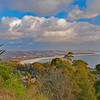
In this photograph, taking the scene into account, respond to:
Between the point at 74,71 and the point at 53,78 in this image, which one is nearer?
the point at 53,78

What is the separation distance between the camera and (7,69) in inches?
298

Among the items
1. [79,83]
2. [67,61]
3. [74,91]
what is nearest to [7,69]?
[74,91]

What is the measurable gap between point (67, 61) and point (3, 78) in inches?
564

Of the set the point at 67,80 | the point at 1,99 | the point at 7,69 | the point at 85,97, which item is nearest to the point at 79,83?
the point at 85,97

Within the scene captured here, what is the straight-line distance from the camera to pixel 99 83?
18.9 metres

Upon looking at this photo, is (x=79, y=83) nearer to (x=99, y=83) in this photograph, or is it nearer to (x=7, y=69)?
(x=99, y=83)

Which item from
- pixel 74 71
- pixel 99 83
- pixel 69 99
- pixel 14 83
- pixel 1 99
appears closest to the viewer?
pixel 1 99

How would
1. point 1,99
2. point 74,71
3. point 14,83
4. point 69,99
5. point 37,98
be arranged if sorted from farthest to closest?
point 74,71 → point 69,99 → point 14,83 → point 37,98 → point 1,99

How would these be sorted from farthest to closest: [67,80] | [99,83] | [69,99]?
[99,83] → [67,80] → [69,99]

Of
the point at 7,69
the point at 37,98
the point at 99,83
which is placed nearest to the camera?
the point at 37,98

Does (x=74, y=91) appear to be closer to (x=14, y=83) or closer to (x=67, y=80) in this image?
(x=67, y=80)

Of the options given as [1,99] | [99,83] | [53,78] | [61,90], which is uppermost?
[1,99]

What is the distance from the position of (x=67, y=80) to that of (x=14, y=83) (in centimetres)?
592

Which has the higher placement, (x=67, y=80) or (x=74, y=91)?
(x=67, y=80)
